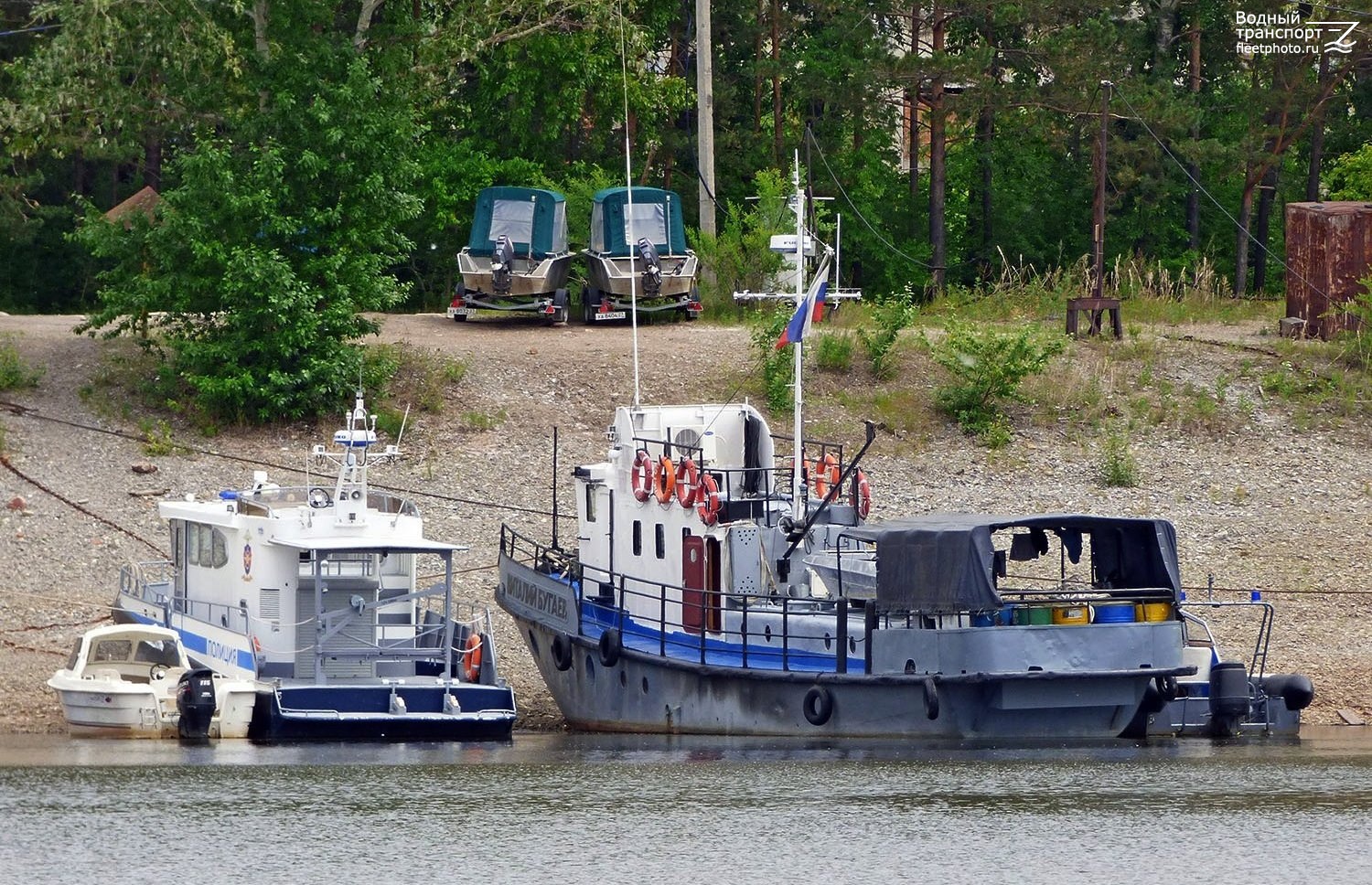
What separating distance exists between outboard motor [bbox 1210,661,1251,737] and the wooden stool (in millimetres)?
13963

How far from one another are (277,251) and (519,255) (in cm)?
599

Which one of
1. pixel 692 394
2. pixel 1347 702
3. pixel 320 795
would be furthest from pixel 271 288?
pixel 1347 702

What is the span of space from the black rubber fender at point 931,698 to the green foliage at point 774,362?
12.7m

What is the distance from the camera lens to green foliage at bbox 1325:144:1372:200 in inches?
1614

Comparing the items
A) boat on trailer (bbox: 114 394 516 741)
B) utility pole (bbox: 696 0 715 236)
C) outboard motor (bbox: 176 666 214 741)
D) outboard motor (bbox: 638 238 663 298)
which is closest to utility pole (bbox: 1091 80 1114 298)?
utility pole (bbox: 696 0 715 236)

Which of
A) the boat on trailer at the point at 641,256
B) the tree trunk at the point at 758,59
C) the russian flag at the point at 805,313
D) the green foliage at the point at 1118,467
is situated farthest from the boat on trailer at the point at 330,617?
the tree trunk at the point at 758,59

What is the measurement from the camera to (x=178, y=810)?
18.8 metres

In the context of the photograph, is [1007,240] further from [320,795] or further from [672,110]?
[320,795]

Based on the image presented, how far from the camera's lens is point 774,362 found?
3294 centimetres

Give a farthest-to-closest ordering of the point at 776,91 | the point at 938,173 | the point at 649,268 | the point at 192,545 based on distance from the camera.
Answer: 1. the point at 776,91
2. the point at 938,173
3. the point at 649,268
4. the point at 192,545

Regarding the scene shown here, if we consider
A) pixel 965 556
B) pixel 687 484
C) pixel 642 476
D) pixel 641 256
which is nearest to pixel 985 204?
pixel 641 256

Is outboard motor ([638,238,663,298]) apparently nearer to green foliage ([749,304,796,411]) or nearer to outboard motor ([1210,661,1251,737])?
green foliage ([749,304,796,411])

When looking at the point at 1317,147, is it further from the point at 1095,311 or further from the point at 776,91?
the point at 776,91

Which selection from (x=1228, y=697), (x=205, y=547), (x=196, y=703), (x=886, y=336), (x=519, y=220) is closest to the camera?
(x=196, y=703)
